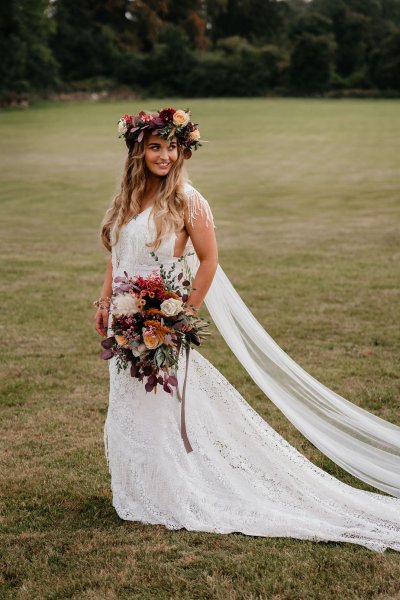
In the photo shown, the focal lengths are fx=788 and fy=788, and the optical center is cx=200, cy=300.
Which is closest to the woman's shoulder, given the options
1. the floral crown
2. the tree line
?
the floral crown

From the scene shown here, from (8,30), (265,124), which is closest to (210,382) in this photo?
(265,124)

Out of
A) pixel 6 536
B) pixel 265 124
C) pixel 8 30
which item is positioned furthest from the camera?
pixel 8 30

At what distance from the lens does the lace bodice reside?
424 centimetres

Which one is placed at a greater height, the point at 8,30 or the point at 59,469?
the point at 8,30

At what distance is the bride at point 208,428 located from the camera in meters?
4.23

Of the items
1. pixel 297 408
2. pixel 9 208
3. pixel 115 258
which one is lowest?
pixel 9 208

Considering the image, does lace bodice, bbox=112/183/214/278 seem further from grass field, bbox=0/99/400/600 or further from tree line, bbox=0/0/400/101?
tree line, bbox=0/0/400/101

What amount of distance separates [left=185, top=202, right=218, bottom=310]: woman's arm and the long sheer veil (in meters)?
0.33

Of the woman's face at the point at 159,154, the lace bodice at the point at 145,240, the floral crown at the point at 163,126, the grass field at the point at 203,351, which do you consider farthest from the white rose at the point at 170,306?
the grass field at the point at 203,351

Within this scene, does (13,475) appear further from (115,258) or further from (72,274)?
(72,274)

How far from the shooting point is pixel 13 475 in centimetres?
513

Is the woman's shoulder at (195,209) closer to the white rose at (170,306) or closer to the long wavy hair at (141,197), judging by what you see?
the long wavy hair at (141,197)

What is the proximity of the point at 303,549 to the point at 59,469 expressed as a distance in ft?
6.27

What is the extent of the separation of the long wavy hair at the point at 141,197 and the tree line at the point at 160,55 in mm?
62497
